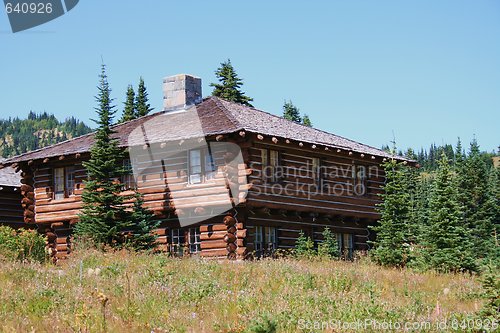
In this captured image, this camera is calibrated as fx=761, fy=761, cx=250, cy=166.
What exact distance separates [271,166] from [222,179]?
2.28 m

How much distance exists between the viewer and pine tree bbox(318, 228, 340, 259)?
1093 inches

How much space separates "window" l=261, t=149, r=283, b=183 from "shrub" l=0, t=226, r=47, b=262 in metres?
8.45

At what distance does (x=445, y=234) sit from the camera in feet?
91.1

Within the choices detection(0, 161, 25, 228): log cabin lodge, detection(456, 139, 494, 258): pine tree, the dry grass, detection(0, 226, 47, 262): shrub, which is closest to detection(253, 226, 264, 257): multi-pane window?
the dry grass

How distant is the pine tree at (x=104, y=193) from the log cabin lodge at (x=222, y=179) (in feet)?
4.46

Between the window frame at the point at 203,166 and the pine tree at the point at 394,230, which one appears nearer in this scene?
the pine tree at the point at 394,230

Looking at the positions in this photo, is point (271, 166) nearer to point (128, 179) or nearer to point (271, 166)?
point (271, 166)

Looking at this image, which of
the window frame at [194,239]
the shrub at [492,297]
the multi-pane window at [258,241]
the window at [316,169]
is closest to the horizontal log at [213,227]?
the window frame at [194,239]

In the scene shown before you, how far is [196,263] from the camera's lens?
2155 centimetres

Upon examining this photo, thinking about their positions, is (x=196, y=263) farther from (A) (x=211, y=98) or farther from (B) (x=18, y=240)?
(A) (x=211, y=98)

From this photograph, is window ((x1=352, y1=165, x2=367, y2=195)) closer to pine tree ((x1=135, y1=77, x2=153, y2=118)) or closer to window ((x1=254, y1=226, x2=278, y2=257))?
Result: window ((x1=254, y1=226, x2=278, y2=257))

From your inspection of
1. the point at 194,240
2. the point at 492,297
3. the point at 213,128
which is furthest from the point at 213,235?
the point at 492,297

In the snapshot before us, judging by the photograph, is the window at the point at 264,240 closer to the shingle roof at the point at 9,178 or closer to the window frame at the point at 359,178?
the window frame at the point at 359,178

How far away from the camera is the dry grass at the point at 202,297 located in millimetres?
12195
